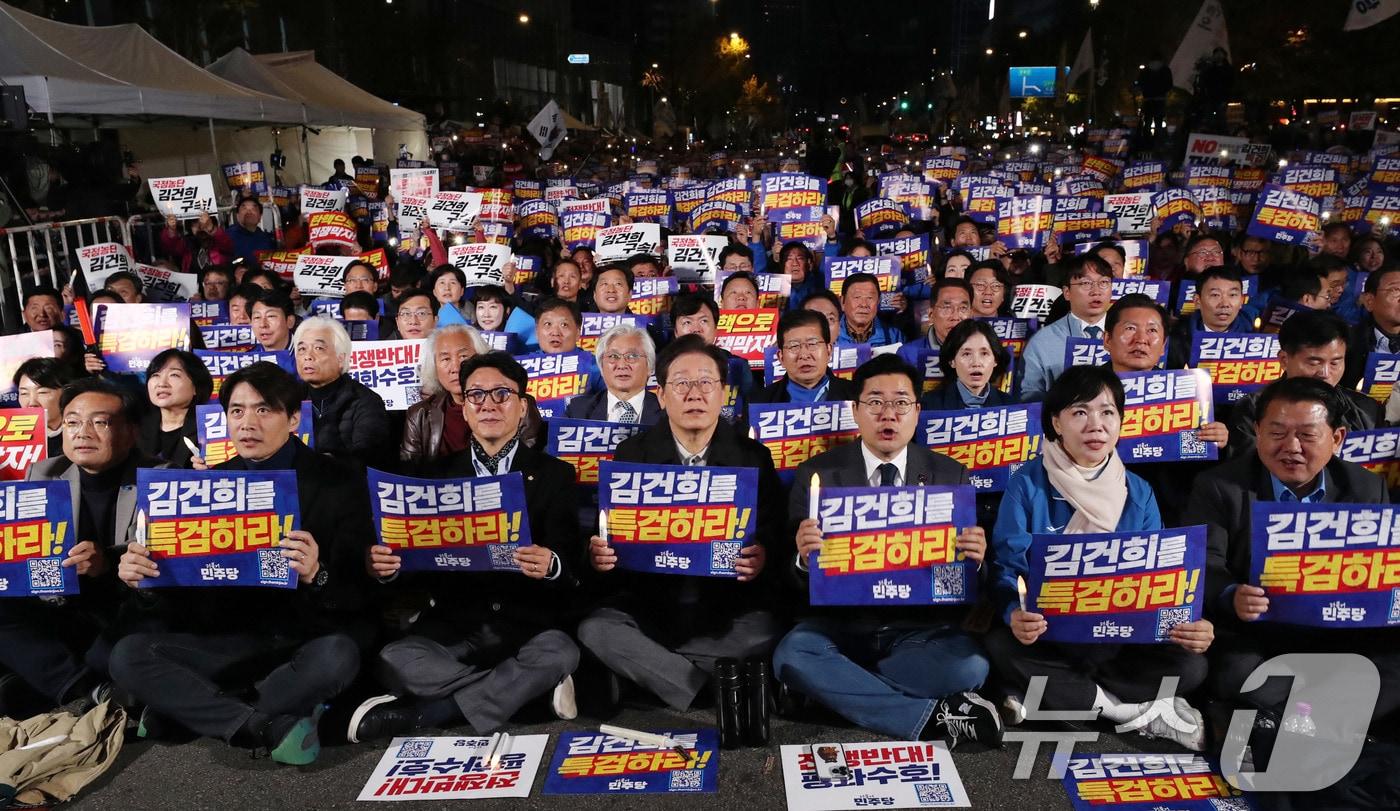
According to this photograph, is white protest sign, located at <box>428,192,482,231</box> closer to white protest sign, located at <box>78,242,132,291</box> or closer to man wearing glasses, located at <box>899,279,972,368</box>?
white protest sign, located at <box>78,242,132,291</box>

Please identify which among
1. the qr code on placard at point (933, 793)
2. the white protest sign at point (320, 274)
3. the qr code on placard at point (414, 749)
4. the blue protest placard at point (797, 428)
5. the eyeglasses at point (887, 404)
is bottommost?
the qr code on placard at point (933, 793)

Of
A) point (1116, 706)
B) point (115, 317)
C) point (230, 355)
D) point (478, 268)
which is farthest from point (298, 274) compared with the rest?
point (1116, 706)

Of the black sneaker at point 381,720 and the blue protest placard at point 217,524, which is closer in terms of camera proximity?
the blue protest placard at point 217,524

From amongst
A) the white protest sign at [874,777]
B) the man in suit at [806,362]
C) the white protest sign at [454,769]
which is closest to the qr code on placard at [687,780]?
the white protest sign at [874,777]

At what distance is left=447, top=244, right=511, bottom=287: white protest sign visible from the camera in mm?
10023

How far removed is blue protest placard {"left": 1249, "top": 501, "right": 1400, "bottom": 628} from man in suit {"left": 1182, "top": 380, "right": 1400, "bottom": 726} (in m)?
0.10

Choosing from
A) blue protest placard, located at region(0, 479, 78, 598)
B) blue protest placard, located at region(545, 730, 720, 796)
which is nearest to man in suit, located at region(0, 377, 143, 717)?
blue protest placard, located at region(0, 479, 78, 598)

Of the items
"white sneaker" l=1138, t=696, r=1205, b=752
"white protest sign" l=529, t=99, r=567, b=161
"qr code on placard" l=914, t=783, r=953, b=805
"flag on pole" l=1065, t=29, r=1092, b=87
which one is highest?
"flag on pole" l=1065, t=29, r=1092, b=87

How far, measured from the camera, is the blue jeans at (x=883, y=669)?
394 cm

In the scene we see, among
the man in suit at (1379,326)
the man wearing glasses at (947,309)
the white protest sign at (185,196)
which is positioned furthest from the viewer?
the white protest sign at (185,196)

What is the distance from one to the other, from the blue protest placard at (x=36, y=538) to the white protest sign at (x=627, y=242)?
6867 millimetres

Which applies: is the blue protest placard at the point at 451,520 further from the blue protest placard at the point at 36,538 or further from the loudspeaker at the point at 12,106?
the loudspeaker at the point at 12,106

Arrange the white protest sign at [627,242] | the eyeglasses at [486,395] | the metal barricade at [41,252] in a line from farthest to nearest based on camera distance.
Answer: the metal barricade at [41,252]
the white protest sign at [627,242]
the eyeglasses at [486,395]

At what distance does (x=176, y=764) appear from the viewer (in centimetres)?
397
